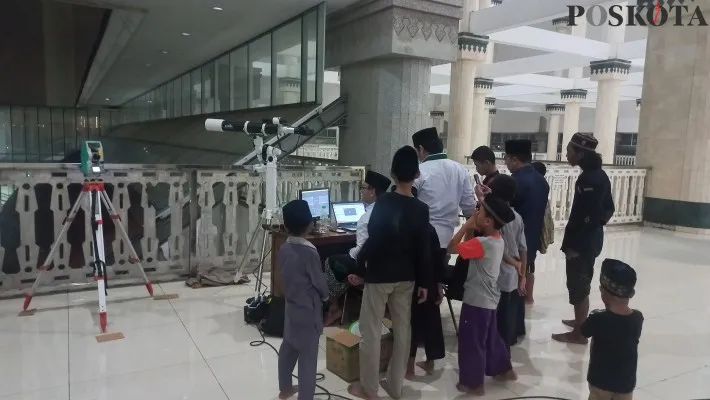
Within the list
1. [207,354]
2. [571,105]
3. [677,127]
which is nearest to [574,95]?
[571,105]

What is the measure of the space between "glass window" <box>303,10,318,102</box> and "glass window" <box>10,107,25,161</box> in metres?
17.3

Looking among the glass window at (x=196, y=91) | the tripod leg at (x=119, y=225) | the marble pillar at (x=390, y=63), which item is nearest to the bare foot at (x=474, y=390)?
the tripod leg at (x=119, y=225)

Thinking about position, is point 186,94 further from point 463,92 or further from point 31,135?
point 31,135

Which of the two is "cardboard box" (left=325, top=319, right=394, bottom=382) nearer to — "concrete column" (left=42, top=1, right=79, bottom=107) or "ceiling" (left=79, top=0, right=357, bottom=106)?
"ceiling" (left=79, top=0, right=357, bottom=106)

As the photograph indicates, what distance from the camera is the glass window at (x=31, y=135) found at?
20.5m

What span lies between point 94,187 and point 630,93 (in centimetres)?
2527

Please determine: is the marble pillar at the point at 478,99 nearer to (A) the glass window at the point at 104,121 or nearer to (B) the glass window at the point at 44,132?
(A) the glass window at the point at 104,121

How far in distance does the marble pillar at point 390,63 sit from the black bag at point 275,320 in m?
3.24

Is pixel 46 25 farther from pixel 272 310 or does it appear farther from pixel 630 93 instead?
pixel 630 93

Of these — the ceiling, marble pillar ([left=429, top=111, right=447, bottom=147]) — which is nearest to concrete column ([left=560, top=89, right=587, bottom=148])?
marble pillar ([left=429, top=111, right=447, bottom=147])

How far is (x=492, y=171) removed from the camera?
398 cm

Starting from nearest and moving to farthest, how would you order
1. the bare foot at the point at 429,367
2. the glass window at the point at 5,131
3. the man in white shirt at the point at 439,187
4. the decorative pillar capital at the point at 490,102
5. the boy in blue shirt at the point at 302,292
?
the boy in blue shirt at the point at 302,292, the bare foot at the point at 429,367, the man in white shirt at the point at 439,187, the glass window at the point at 5,131, the decorative pillar capital at the point at 490,102

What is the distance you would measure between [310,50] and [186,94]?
789 centimetres

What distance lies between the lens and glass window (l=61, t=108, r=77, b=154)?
23.0m
